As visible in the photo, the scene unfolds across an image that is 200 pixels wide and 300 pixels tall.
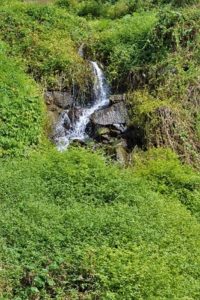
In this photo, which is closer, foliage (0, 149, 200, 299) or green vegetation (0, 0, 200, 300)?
foliage (0, 149, 200, 299)

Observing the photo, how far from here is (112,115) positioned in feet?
34.1

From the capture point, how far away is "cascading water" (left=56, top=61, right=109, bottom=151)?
34.0 feet

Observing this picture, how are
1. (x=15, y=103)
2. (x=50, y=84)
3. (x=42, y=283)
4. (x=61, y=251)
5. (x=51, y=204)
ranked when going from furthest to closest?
1. (x=50, y=84)
2. (x=15, y=103)
3. (x=51, y=204)
4. (x=61, y=251)
5. (x=42, y=283)

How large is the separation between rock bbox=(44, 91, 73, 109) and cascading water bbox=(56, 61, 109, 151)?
0.31 m

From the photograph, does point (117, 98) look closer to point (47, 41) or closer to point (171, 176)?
point (47, 41)

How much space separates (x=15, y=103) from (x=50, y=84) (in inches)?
58.9

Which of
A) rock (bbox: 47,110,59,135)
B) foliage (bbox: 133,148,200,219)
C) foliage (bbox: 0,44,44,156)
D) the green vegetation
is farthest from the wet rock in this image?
foliage (bbox: 133,148,200,219)

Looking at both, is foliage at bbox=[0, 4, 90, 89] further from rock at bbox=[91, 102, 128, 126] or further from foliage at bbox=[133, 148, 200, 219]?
foliage at bbox=[133, 148, 200, 219]

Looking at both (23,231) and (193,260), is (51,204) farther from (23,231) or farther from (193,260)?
(193,260)

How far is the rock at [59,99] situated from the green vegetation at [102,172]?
9.3 inches

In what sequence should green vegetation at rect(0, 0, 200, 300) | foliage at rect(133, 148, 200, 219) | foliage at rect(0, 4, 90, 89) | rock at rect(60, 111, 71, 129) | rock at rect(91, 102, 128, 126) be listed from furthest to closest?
foliage at rect(0, 4, 90, 89) < rock at rect(60, 111, 71, 129) < rock at rect(91, 102, 128, 126) < foliage at rect(133, 148, 200, 219) < green vegetation at rect(0, 0, 200, 300)

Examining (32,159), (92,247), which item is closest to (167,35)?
(32,159)

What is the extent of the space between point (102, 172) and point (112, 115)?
2538 mm

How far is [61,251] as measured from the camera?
6410 mm
